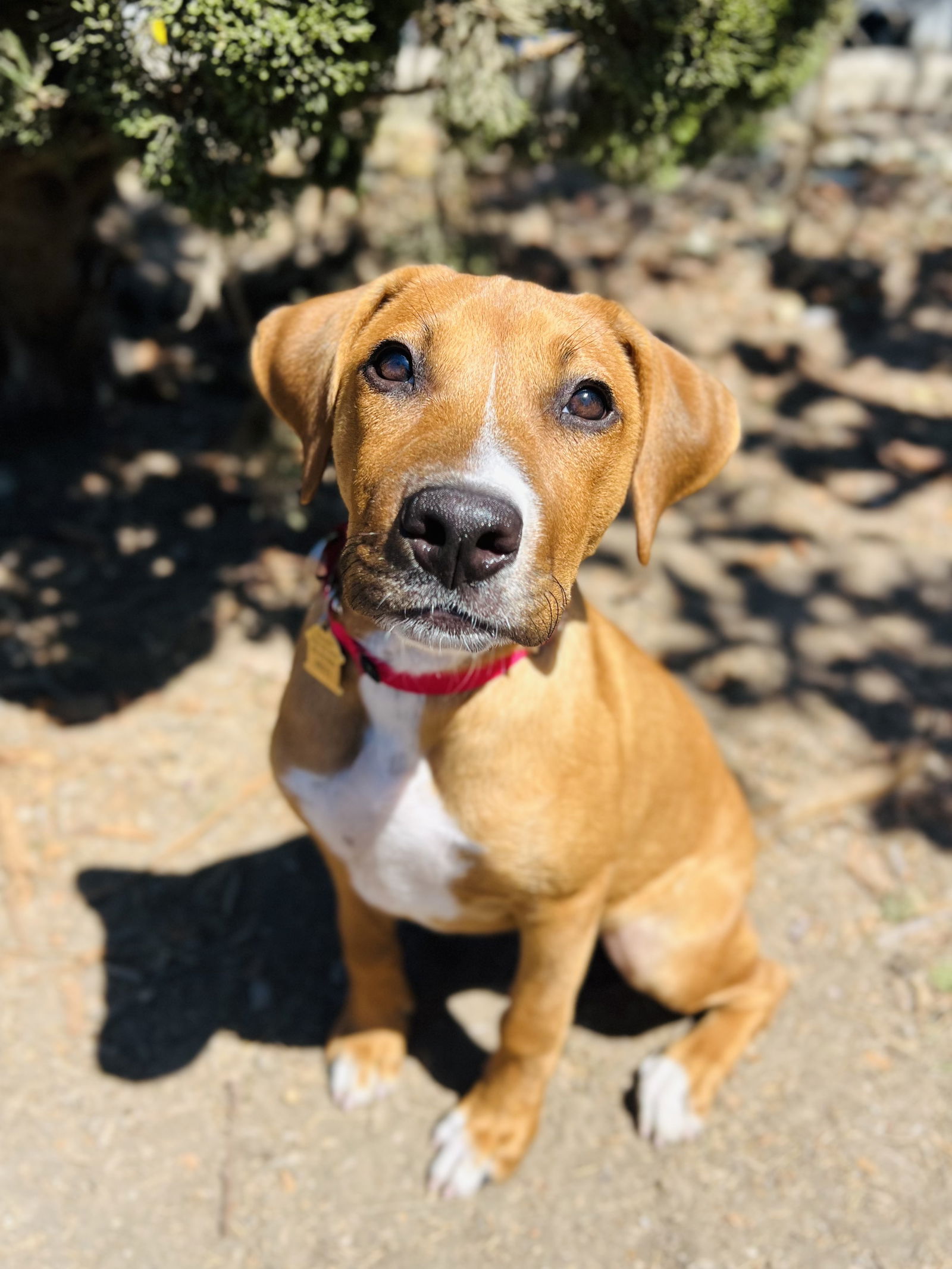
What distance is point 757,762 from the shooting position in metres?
4.82

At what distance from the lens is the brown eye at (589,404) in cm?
252

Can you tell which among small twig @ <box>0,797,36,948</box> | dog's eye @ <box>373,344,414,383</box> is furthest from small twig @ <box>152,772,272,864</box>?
dog's eye @ <box>373,344,414,383</box>

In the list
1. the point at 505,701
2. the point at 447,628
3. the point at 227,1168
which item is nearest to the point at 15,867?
the point at 227,1168

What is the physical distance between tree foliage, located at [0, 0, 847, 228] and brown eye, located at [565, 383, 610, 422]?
4.90 feet

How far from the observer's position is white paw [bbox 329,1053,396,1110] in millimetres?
3613

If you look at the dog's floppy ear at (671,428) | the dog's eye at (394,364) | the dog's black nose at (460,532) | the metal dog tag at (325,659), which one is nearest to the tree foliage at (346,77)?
the dog's eye at (394,364)

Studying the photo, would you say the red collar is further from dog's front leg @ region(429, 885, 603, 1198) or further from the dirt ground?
the dirt ground

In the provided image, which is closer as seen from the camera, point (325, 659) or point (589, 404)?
point (589, 404)

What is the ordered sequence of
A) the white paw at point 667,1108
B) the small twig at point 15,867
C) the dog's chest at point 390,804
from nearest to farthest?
the dog's chest at point 390,804 → the white paw at point 667,1108 → the small twig at point 15,867

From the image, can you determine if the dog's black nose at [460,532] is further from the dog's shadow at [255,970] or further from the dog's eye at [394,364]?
the dog's shadow at [255,970]

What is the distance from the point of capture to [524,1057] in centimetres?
328

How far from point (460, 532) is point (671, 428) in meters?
0.85

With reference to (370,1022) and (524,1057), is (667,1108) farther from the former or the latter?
(370,1022)

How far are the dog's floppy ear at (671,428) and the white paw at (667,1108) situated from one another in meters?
1.85
